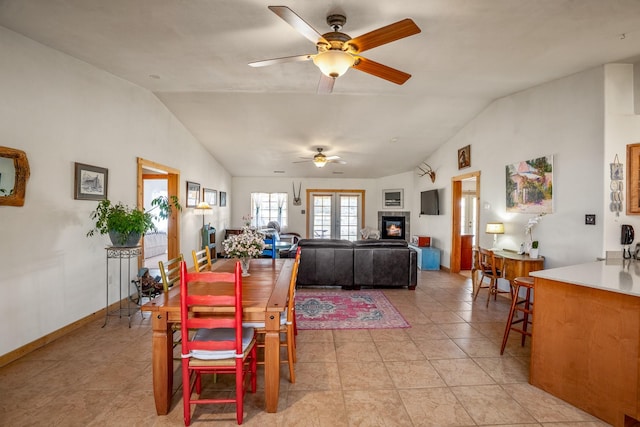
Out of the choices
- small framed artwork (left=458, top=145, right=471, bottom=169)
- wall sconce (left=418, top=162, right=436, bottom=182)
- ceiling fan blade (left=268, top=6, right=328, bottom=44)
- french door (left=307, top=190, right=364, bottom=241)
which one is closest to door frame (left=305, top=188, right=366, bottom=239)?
french door (left=307, top=190, right=364, bottom=241)

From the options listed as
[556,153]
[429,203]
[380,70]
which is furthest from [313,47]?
[429,203]

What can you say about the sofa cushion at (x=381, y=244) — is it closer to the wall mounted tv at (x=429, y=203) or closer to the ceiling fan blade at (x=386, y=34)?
the wall mounted tv at (x=429, y=203)

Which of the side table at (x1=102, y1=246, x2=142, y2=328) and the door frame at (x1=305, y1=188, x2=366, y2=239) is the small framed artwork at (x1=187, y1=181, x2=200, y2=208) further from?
the door frame at (x1=305, y1=188, x2=366, y2=239)

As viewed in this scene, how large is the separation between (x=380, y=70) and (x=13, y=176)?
10.7 feet

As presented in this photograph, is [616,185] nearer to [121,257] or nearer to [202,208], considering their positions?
[121,257]

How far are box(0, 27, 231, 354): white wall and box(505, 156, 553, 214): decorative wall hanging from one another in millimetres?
5441

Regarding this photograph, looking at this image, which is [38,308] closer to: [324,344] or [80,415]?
[80,415]

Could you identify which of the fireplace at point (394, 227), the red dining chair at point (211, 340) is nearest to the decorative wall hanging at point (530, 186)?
the red dining chair at point (211, 340)

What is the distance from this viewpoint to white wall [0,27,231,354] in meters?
2.69

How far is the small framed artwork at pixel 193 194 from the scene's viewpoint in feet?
20.3

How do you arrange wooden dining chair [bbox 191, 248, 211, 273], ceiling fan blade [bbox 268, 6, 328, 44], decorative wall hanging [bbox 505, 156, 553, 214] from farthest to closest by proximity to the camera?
1. decorative wall hanging [bbox 505, 156, 553, 214]
2. wooden dining chair [bbox 191, 248, 211, 273]
3. ceiling fan blade [bbox 268, 6, 328, 44]

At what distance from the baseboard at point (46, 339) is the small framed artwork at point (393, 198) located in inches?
297

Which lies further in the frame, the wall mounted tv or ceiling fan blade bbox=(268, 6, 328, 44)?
the wall mounted tv

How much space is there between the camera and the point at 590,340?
2035 millimetres
